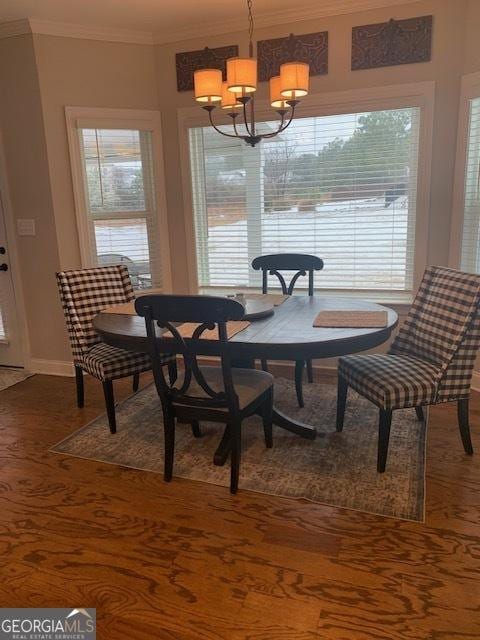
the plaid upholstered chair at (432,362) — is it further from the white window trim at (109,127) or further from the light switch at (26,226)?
the light switch at (26,226)

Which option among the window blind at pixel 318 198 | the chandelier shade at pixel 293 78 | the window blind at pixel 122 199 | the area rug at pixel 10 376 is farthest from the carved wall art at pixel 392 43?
the area rug at pixel 10 376

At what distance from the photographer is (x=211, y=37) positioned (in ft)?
11.8

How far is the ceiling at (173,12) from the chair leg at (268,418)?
2.59 meters

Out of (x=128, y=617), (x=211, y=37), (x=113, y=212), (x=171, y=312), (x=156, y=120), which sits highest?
(x=211, y=37)

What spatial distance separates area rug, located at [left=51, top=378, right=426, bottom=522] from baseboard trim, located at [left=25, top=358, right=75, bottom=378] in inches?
35.7

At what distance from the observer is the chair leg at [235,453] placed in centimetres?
222

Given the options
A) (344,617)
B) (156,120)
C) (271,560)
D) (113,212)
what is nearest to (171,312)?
(271,560)

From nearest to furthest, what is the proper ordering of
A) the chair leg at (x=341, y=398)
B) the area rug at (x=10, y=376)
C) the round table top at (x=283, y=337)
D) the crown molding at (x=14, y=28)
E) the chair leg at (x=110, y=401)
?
1. the round table top at (x=283, y=337)
2. the chair leg at (x=341, y=398)
3. the chair leg at (x=110, y=401)
4. the crown molding at (x=14, y=28)
5. the area rug at (x=10, y=376)

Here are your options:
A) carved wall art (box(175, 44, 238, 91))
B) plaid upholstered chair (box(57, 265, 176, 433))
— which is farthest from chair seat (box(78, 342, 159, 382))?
carved wall art (box(175, 44, 238, 91))

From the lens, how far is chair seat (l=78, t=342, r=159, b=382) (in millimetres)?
2809

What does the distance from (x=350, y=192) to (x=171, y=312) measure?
2.11 m

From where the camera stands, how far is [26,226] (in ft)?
12.3

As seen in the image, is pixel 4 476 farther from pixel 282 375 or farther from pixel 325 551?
pixel 282 375

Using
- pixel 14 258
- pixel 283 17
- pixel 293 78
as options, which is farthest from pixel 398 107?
pixel 14 258
